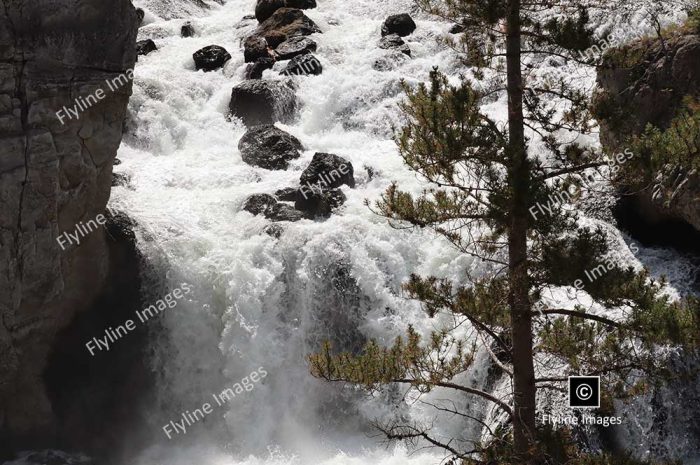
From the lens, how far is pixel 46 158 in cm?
1327

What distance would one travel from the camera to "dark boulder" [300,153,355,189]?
18.7m

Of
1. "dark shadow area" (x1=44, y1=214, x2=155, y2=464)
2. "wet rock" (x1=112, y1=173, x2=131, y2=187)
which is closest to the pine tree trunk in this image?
"dark shadow area" (x1=44, y1=214, x2=155, y2=464)

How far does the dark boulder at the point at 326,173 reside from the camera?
18719 mm

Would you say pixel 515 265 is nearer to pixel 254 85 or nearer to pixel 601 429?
pixel 601 429

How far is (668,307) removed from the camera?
8227 millimetres

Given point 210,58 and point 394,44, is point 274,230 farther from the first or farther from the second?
point 210,58

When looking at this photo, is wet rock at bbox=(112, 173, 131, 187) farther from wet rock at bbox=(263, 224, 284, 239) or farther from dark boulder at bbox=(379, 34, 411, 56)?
dark boulder at bbox=(379, 34, 411, 56)

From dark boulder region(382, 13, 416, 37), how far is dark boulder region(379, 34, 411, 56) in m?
0.44

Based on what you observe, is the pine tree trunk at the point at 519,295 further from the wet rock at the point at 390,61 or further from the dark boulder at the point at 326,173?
the wet rock at the point at 390,61

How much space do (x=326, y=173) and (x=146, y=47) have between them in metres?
12.6

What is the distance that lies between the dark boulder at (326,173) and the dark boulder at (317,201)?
0.30 m

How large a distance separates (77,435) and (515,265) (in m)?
10.7

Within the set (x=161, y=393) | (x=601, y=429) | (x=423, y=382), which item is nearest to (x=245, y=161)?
(x=161, y=393)

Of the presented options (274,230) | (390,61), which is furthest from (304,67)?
(274,230)
